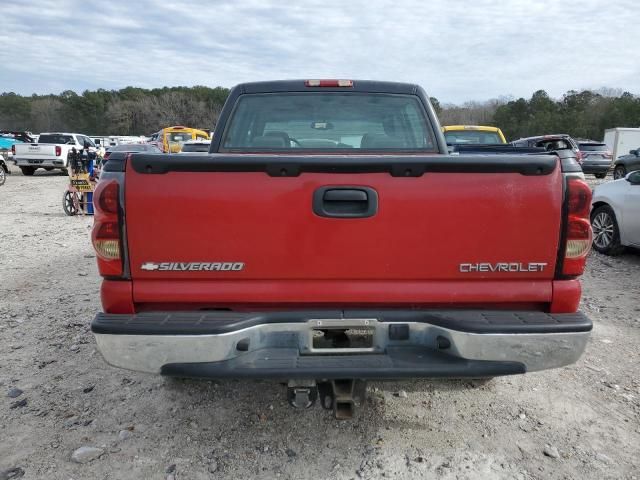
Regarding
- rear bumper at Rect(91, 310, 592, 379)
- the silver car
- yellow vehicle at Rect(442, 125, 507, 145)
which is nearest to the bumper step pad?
rear bumper at Rect(91, 310, 592, 379)

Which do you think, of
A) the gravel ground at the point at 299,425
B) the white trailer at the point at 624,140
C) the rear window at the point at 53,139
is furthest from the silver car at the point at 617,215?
the white trailer at the point at 624,140

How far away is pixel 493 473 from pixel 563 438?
23.9 inches

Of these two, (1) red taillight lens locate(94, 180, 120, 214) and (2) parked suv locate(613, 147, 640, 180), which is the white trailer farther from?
(1) red taillight lens locate(94, 180, 120, 214)

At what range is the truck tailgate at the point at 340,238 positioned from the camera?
236 cm

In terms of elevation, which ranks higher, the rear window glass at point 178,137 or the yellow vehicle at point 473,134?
the yellow vehicle at point 473,134

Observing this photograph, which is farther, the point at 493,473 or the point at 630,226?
the point at 630,226

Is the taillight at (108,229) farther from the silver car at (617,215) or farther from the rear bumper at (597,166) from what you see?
the rear bumper at (597,166)

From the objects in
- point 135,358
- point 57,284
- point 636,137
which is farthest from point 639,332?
point 636,137

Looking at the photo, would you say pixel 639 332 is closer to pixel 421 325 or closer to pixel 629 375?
pixel 629 375

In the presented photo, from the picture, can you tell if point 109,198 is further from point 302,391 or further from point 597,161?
point 597,161

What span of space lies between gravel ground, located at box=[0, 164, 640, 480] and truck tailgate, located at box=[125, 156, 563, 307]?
0.94m

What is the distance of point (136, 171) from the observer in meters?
2.36

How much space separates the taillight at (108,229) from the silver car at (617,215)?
684cm

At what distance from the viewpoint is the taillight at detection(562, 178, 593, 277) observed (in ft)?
7.85
